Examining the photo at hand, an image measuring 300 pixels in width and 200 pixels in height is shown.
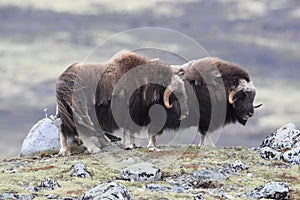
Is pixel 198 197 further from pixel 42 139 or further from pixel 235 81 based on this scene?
pixel 42 139

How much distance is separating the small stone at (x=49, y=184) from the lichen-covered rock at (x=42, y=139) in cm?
555

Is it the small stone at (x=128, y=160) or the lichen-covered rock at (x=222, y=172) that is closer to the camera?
the lichen-covered rock at (x=222, y=172)

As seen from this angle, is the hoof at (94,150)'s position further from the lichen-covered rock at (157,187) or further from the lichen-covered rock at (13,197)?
the lichen-covered rock at (13,197)

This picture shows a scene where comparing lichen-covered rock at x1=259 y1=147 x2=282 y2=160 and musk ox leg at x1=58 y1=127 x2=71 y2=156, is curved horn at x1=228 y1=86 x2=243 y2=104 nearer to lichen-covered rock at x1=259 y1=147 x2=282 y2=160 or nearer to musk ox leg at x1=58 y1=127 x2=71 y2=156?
lichen-covered rock at x1=259 y1=147 x2=282 y2=160

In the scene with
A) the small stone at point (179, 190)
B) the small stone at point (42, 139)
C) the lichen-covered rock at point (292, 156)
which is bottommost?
the small stone at point (179, 190)

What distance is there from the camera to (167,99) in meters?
14.8

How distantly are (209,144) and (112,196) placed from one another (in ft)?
25.3

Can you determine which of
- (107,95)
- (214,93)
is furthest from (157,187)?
(214,93)

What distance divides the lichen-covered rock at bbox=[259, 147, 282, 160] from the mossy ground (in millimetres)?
153

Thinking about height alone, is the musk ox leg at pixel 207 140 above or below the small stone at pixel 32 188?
above

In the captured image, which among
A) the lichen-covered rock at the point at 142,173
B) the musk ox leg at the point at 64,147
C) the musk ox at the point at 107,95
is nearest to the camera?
the lichen-covered rock at the point at 142,173

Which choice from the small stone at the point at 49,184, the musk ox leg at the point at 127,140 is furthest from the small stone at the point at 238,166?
the small stone at the point at 49,184

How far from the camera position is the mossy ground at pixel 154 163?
1038cm

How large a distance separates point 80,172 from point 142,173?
115 centimetres
